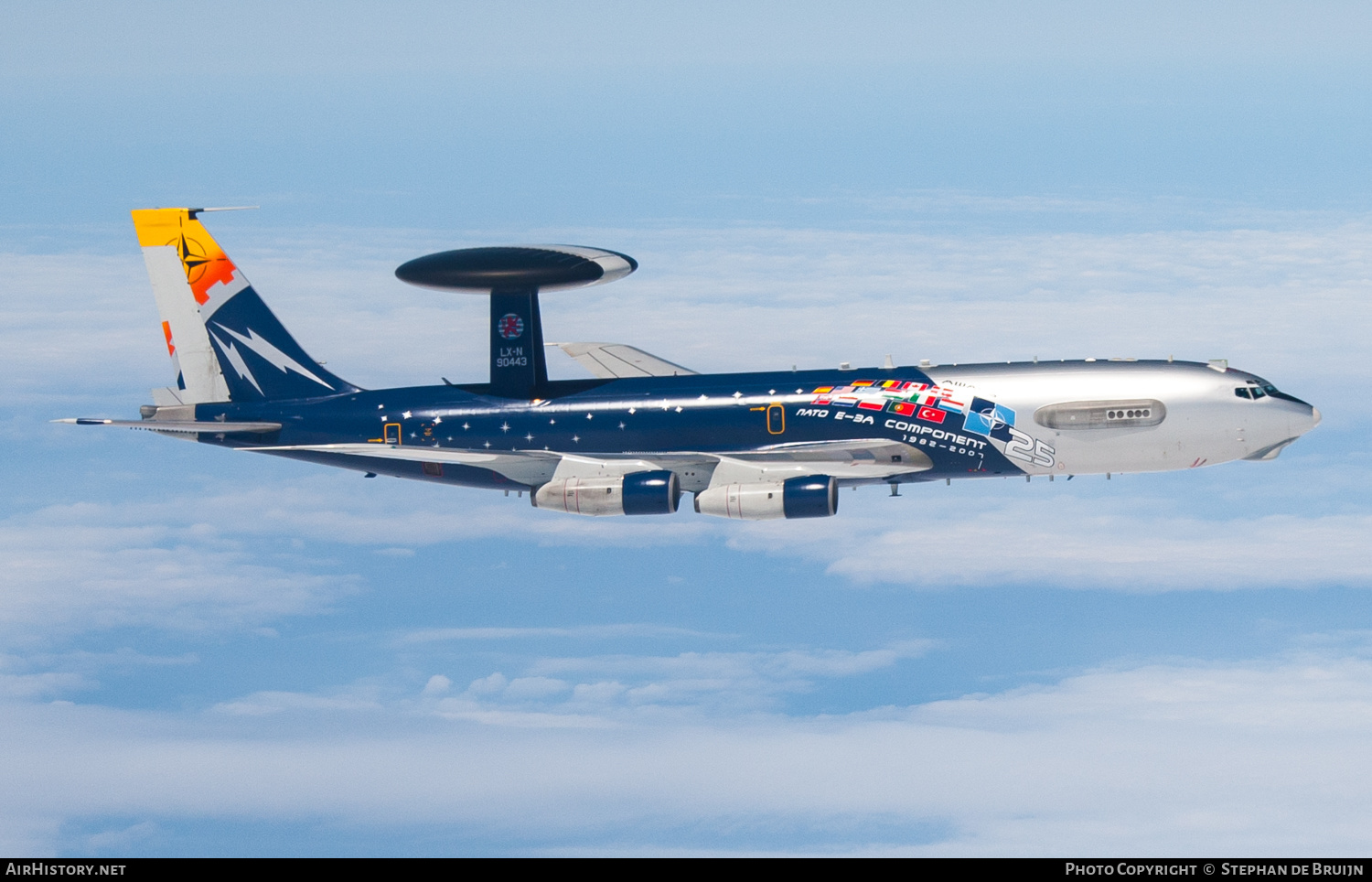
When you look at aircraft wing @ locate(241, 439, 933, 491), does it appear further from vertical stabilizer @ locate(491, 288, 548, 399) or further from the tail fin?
the tail fin

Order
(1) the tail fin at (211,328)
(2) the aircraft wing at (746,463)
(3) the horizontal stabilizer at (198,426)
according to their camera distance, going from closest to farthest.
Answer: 1. (2) the aircraft wing at (746,463)
2. (3) the horizontal stabilizer at (198,426)
3. (1) the tail fin at (211,328)

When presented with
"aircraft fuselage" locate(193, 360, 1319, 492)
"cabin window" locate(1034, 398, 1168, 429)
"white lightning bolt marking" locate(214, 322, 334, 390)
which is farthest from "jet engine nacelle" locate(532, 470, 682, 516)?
"cabin window" locate(1034, 398, 1168, 429)

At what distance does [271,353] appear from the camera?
69812 millimetres

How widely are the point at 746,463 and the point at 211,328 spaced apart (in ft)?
76.9

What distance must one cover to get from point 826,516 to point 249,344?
2537 cm

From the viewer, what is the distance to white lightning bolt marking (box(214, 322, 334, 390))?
6975cm

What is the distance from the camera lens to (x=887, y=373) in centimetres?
6425

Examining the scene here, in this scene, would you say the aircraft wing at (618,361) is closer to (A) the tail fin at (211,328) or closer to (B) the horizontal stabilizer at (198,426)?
→ (A) the tail fin at (211,328)

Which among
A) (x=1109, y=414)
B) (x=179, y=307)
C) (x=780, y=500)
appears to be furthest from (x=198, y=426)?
(x=1109, y=414)

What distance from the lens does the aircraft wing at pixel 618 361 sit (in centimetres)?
6750

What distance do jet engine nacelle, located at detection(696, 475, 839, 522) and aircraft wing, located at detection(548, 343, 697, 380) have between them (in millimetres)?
7755

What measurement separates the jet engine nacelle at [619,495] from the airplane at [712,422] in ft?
0.22

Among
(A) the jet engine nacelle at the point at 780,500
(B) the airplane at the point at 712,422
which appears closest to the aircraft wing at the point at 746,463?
(B) the airplane at the point at 712,422

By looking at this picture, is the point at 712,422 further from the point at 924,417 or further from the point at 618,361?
the point at 924,417
